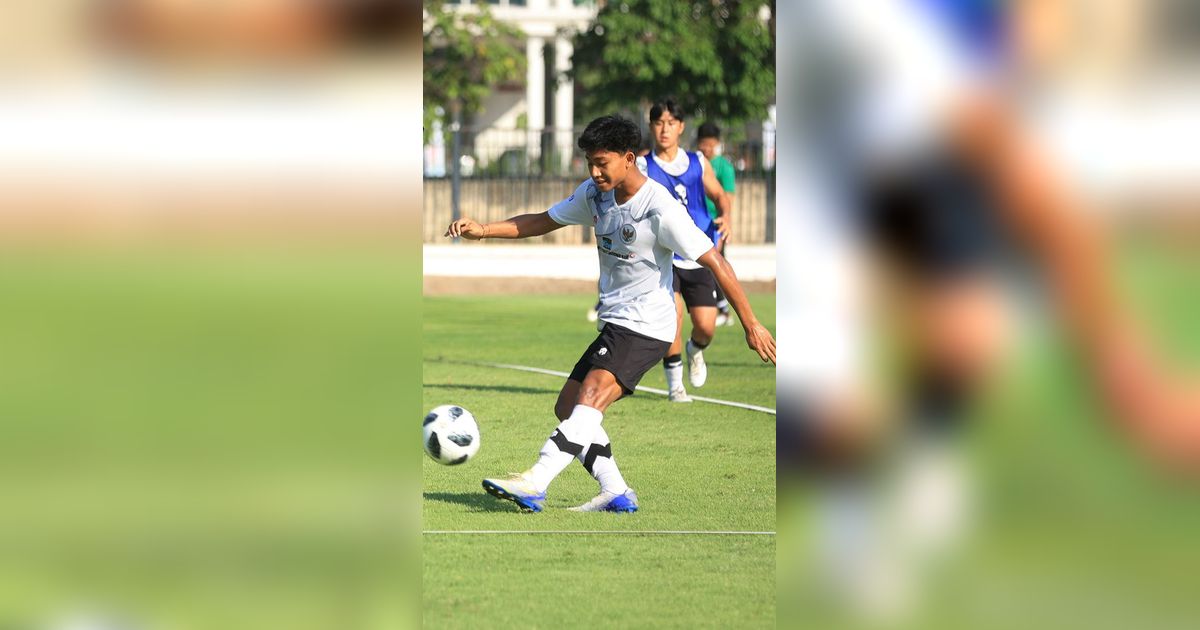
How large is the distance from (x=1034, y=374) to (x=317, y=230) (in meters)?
1.00

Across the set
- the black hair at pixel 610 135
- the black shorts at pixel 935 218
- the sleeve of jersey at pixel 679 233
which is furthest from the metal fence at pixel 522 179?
the black shorts at pixel 935 218

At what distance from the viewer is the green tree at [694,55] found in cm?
3206

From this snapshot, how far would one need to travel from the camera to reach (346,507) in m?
2.46

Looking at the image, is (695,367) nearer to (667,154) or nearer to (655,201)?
(667,154)

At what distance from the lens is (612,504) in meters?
6.66

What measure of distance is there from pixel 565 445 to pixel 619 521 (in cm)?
45

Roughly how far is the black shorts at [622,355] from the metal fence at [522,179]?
21.0 m

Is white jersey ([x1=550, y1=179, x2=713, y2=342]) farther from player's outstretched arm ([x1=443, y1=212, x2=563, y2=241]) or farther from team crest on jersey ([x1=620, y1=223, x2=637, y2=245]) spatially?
player's outstretched arm ([x1=443, y1=212, x2=563, y2=241])

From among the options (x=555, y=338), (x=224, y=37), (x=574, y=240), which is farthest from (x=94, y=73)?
(x=574, y=240)

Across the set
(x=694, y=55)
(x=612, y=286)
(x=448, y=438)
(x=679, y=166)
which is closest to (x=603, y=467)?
(x=448, y=438)

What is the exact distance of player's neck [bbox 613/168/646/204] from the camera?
6.97m

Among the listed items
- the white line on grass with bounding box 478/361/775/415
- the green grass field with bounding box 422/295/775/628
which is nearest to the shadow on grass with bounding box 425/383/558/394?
the green grass field with bounding box 422/295/775/628

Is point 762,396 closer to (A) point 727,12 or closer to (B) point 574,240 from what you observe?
(B) point 574,240

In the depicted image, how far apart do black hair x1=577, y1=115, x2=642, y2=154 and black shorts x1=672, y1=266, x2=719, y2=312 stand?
4.10m
